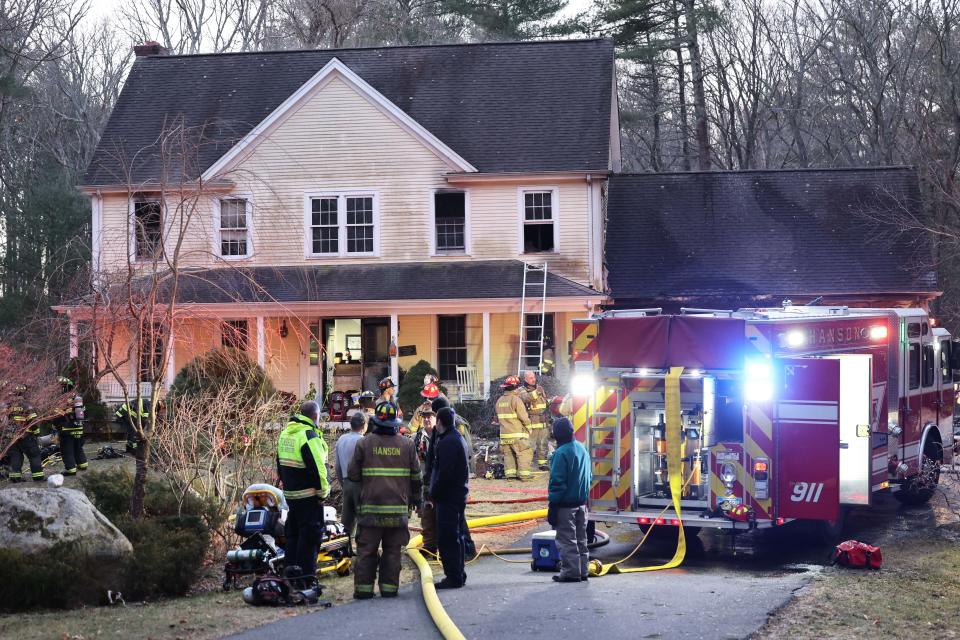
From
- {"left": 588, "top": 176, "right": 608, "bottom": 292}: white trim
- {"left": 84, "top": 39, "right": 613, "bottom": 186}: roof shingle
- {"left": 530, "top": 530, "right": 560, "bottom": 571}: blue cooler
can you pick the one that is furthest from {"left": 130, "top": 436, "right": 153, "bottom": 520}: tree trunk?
{"left": 84, "top": 39, "right": 613, "bottom": 186}: roof shingle

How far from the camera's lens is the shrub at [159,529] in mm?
10906

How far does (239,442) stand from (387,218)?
15091 mm

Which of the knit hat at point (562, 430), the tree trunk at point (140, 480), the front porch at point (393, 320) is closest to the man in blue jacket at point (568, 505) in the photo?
the knit hat at point (562, 430)

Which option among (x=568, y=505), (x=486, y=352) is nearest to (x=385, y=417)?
(x=568, y=505)

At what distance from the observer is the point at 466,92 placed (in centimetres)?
3031

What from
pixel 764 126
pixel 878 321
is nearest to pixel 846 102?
pixel 764 126

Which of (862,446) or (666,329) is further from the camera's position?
(862,446)

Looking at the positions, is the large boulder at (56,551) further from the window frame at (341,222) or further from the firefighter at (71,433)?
the window frame at (341,222)

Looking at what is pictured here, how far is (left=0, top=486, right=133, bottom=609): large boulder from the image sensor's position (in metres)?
10.2

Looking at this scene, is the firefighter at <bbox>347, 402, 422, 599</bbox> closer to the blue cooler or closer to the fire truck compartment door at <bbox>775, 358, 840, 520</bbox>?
the blue cooler

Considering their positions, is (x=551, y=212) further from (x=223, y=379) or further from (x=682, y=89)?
(x=682, y=89)

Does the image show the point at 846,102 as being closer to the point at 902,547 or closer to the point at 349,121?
the point at 349,121

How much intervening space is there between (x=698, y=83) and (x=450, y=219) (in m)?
19.5

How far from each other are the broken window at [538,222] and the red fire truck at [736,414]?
14.1m
